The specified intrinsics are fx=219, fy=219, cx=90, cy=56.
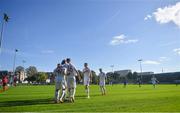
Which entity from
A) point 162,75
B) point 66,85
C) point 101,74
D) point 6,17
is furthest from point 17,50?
point 162,75

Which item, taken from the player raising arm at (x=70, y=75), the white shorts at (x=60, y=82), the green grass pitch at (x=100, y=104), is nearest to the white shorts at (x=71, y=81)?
the player raising arm at (x=70, y=75)

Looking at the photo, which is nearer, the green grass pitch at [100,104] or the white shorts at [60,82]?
the green grass pitch at [100,104]

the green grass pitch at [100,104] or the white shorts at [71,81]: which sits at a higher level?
the white shorts at [71,81]

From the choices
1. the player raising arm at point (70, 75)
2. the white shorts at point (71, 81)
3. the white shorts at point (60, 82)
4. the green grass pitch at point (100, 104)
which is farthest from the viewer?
the white shorts at point (71, 81)

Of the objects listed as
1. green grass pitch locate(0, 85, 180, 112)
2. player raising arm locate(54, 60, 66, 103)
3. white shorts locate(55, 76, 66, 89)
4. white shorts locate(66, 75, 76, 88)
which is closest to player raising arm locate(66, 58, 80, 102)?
white shorts locate(66, 75, 76, 88)

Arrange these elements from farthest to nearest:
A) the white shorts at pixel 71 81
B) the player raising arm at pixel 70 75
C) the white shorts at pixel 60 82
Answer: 1. the white shorts at pixel 71 81
2. the player raising arm at pixel 70 75
3. the white shorts at pixel 60 82

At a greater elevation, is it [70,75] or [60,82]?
[70,75]

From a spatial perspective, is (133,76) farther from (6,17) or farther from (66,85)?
(66,85)

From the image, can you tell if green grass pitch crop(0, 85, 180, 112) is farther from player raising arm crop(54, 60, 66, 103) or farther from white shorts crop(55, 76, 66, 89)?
white shorts crop(55, 76, 66, 89)

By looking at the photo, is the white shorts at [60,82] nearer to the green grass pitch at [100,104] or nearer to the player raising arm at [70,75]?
the player raising arm at [70,75]

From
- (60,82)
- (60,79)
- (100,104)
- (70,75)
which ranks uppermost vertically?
(70,75)

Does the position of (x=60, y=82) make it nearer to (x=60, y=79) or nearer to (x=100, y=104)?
(x=60, y=79)

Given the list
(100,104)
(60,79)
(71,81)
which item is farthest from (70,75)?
(100,104)

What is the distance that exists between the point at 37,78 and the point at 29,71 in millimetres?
29619
